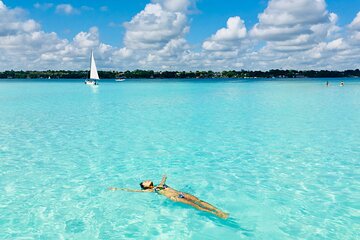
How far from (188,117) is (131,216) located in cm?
2229

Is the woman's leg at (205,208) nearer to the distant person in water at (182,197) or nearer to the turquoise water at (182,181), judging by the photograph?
the distant person in water at (182,197)

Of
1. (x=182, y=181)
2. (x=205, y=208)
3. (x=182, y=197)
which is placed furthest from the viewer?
(x=182, y=181)

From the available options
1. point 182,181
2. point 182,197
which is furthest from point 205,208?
point 182,181

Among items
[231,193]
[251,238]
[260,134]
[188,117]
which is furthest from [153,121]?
[251,238]

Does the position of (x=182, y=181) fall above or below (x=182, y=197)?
below

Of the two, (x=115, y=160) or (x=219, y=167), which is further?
(x=115, y=160)

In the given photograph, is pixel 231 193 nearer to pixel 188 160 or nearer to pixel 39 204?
pixel 188 160

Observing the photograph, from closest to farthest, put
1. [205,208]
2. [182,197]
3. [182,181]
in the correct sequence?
[205,208] → [182,197] → [182,181]

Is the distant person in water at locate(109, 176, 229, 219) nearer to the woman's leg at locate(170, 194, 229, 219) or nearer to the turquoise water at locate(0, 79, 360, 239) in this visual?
the woman's leg at locate(170, 194, 229, 219)

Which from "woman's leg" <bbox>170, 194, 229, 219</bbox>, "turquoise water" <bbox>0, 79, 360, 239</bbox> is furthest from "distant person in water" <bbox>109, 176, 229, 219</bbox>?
"turquoise water" <bbox>0, 79, 360, 239</bbox>

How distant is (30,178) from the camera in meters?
12.8

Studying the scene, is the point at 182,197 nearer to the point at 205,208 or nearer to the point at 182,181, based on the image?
the point at 205,208

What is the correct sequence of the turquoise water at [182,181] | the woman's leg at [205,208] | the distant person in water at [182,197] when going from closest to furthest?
the turquoise water at [182,181], the woman's leg at [205,208], the distant person in water at [182,197]

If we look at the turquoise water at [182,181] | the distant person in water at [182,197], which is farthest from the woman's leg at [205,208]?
the turquoise water at [182,181]
